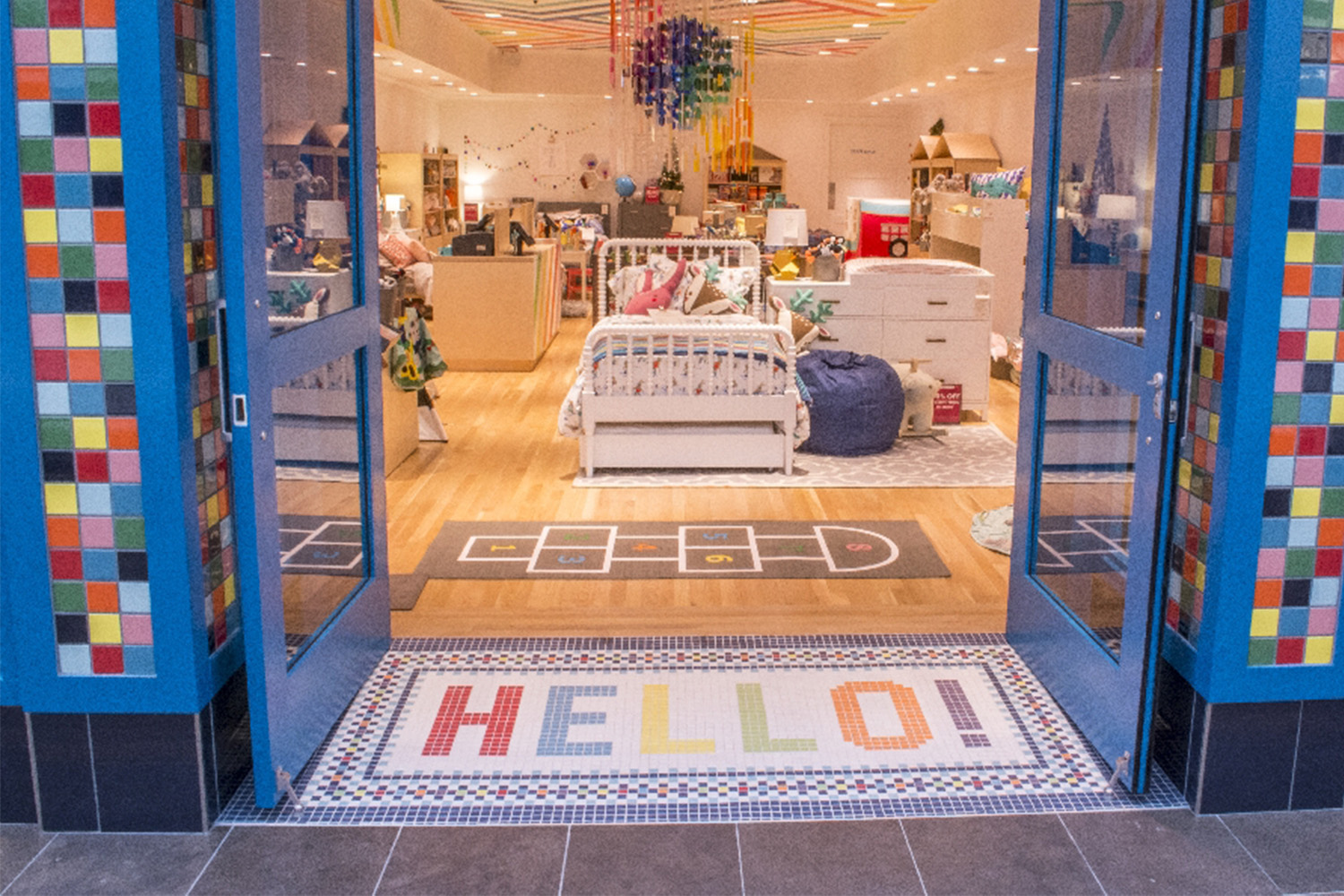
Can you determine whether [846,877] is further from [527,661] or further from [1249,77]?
[1249,77]

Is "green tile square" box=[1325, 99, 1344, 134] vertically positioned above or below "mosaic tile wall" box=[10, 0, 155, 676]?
above

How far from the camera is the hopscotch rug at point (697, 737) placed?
99.0 inches

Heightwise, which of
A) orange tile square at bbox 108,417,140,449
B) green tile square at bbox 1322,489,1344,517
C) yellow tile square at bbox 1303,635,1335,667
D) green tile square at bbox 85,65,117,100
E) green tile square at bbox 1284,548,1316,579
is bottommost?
yellow tile square at bbox 1303,635,1335,667

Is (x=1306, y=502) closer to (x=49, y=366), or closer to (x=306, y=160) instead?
(x=306, y=160)

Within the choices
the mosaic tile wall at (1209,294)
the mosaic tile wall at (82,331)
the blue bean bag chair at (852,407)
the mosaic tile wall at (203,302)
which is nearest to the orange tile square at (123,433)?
the mosaic tile wall at (82,331)

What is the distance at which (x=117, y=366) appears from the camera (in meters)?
2.19

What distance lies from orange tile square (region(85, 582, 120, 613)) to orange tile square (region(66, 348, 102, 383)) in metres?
0.40

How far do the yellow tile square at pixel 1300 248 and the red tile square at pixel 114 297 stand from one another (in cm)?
215

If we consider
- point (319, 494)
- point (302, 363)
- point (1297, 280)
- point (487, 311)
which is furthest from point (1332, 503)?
point (487, 311)

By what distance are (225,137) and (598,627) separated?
190 centimetres

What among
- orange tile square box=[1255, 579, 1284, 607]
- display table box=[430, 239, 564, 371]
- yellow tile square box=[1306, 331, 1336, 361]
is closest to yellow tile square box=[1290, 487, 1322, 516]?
orange tile square box=[1255, 579, 1284, 607]

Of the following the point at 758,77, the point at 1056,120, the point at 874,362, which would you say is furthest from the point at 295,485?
the point at 758,77

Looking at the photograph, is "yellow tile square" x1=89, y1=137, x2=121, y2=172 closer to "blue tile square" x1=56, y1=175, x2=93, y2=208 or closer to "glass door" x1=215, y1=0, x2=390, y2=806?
"blue tile square" x1=56, y1=175, x2=93, y2=208

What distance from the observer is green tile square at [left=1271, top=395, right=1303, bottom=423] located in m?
2.30
